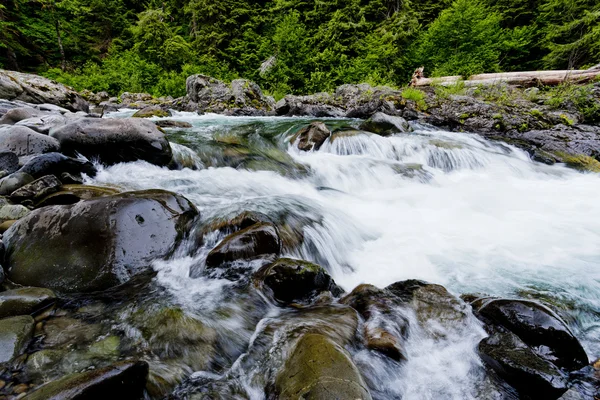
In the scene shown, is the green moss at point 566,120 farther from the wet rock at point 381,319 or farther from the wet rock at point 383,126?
the wet rock at point 381,319

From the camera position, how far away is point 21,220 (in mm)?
3164

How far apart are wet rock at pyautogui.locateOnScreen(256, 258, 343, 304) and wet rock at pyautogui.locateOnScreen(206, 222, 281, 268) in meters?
0.37

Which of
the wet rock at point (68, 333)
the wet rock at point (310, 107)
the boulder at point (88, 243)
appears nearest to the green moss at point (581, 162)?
the wet rock at point (310, 107)

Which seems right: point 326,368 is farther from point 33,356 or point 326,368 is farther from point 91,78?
point 91,78

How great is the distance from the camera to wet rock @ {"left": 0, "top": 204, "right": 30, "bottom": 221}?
350cm

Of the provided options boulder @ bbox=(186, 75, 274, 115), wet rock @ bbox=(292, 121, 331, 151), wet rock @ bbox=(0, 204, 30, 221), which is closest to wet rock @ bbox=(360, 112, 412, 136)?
wet rock @ bbox=(292, 121, 331, 151)

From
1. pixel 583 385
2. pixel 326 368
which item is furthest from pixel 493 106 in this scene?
pixel 326 368

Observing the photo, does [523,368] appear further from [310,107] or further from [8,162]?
[310,107]

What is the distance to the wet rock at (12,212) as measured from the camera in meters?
3.50

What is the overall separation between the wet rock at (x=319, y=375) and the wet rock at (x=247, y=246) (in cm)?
143

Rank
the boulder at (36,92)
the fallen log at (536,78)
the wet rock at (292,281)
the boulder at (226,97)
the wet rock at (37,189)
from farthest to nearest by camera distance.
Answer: the boulder at (226,97) < the fallen log at (536,78) < the boulder at (36,92) < the wet rock at (37,189) < the wet rock at (292,281)

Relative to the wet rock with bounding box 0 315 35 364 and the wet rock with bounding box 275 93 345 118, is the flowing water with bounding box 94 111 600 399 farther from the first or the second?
the wet rock with bounding box 275 93 345 118

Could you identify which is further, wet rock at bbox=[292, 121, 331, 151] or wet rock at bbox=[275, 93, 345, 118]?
wet rock at bbox=[275, 93, 345, 118]

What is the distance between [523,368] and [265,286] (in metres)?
2.12
